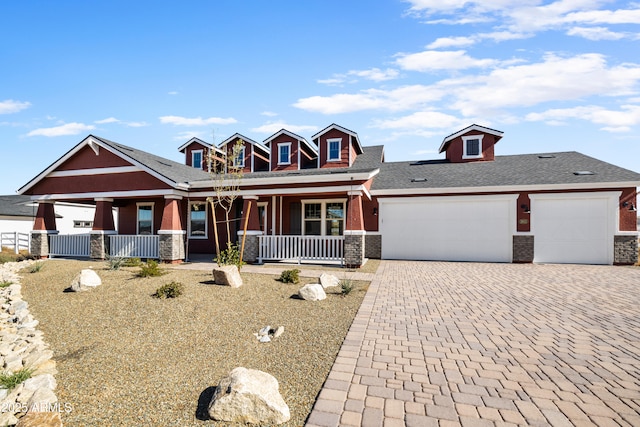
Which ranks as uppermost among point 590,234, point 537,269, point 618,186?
point 618,186

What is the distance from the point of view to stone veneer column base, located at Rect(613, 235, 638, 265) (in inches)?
520

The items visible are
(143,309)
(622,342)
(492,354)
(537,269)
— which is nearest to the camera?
(492,354)

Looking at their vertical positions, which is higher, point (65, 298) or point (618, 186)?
point (618, 186)

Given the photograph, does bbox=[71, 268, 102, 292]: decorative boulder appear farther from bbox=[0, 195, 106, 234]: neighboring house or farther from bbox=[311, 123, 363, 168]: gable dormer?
bbox=[0, 195, 106, 234]: neighboring house

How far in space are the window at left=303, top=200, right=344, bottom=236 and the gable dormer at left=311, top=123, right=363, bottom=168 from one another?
8.87 feet

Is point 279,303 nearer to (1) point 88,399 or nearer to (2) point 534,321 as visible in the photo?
(1) point 88,399

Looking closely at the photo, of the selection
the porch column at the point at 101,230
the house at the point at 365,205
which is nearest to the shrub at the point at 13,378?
the house at the point at 365,205

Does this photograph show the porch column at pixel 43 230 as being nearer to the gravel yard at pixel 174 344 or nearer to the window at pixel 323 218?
the gravel yard at pixel 174 344

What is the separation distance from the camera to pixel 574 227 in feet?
45.2

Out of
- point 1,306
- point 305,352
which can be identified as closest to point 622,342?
point 305,352

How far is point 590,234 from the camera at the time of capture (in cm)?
1365

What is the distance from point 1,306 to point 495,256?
1717cm

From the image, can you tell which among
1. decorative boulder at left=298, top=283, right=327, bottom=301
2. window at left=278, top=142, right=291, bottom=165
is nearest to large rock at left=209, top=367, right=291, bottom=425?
decorative boulder at left=298, top=283, right=327, bottom=301

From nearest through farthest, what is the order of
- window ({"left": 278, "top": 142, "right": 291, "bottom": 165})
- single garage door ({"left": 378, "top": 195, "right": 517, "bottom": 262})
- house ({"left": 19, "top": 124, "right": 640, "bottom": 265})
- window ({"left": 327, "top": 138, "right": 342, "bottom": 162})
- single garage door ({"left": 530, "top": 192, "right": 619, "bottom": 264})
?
house ({"left": 19, "top": 124, "right": 640, "bottom": 265}) < single garage door ({"left": 530, "top": 192, "right": 619, "bottom": 264}) < single garage door ({"left": 378, "top": 195, "right": 517, "bottom": 262}) < window ({"left": 327, "top": 138, "right": 342, "bottom": 162}) < window ({"left": 278, "top": 142, "right": 291, "bottom": 165})
